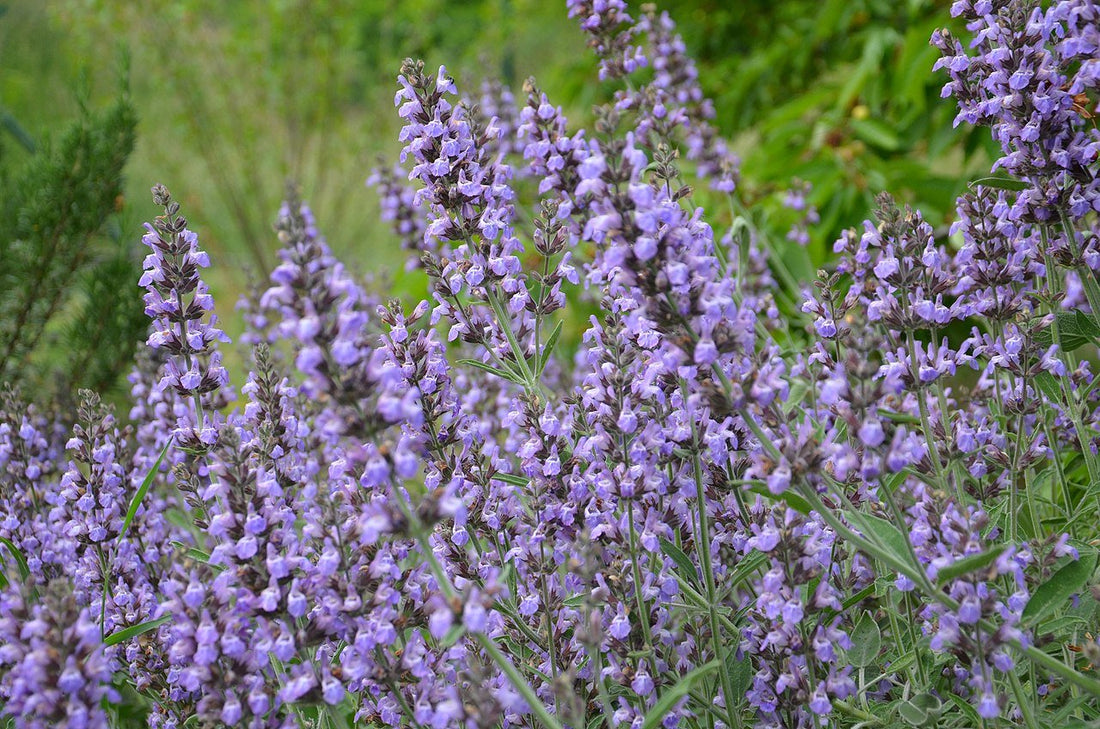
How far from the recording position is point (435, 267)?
2713 mm

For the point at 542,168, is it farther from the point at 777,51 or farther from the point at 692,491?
the point at 777,51

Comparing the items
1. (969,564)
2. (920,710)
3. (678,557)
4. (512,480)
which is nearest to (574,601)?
(678,557)

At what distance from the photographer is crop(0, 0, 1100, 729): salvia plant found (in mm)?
1916

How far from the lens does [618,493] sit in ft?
7.42

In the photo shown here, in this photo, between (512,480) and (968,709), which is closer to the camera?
(968,709)

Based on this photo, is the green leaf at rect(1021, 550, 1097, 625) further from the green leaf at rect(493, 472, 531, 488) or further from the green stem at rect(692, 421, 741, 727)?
the green leaf at rect(493, 472, 531, 488)

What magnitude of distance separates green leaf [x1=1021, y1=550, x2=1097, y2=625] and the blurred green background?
260cm

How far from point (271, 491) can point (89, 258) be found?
3338 mm

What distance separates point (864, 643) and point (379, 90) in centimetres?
887

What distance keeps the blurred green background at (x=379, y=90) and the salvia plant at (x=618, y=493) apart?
1861 millimetres

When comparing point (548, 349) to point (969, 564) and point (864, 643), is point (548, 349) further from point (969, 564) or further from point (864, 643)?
point (969, 564)

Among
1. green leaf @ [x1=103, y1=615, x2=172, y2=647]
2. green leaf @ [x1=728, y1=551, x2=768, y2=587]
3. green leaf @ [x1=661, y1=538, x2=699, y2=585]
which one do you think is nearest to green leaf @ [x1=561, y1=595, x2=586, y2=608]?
green leaf @ [x1=661, y1=538, x2=699, y2=585]

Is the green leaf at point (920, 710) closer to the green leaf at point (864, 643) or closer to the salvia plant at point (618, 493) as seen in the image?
the salvia plant at point (618, 493)

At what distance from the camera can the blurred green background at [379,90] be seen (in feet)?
16.7
